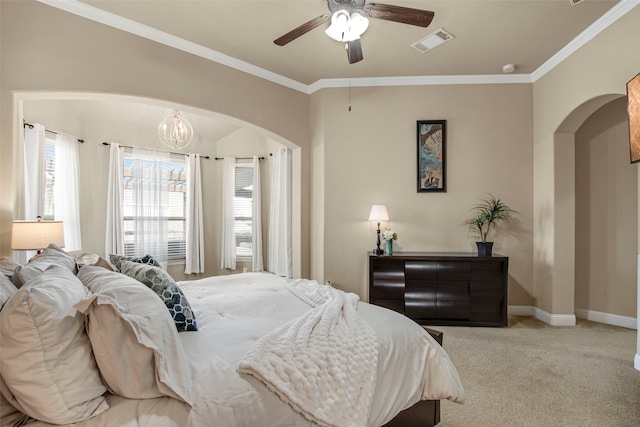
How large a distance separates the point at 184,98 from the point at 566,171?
4.29 m

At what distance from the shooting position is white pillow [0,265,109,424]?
92 centimetres

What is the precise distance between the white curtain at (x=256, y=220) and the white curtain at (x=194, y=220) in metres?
0.84

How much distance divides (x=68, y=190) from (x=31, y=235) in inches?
74.0

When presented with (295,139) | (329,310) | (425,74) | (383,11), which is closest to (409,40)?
(425,74)

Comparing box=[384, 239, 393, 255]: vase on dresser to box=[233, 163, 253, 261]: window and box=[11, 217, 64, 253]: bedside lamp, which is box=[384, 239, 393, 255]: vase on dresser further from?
box=[11, 217, 64, 253]: bedside lamp

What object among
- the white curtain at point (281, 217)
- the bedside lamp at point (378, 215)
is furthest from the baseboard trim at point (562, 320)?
the white curtain at point (281, 217)

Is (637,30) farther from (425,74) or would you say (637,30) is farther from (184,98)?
(184,98)

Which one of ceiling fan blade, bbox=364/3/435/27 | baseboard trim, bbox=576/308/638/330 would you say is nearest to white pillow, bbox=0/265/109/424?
ceiling fan blade, bbox=364/3/435/27

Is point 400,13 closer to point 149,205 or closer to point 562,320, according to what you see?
point 562,320

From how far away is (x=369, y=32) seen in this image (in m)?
3.15

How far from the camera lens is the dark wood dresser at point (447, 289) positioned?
365 centimetres

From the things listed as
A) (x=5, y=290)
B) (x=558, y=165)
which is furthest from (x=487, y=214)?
(x=5, y=290)

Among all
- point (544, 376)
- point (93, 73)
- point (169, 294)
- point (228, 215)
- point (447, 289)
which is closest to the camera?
point (169, 294)

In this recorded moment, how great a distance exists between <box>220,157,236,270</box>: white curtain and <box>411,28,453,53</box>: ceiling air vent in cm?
336
